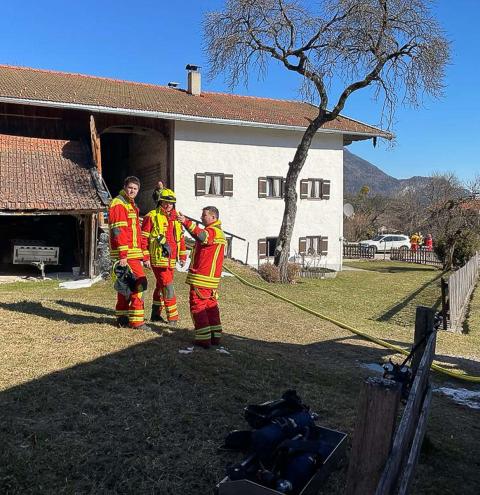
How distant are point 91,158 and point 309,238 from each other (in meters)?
10.3

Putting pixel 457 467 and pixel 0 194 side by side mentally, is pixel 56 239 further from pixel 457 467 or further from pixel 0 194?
pixel 457 467

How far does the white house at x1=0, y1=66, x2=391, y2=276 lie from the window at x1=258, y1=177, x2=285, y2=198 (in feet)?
0.14

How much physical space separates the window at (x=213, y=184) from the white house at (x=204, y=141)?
4 cm

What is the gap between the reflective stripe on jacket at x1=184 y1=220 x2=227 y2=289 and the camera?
19.2ft

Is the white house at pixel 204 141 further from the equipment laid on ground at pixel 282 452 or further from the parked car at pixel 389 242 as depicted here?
the parked car at pixel 389 242

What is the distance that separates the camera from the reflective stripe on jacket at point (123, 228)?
19.6 ft

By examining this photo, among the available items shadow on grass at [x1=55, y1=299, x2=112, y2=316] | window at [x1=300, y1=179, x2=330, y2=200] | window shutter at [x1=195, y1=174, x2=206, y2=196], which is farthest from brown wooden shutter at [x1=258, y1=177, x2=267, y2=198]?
shadow on grass at [x1=55, y1=299, x2=112, y2=316]

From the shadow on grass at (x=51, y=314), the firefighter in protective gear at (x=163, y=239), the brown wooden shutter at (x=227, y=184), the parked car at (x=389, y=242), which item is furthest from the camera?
the parked car at (x=389, y=242)

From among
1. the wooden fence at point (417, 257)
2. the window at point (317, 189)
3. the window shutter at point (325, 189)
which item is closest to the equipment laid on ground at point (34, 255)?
the window at point (317, 189)

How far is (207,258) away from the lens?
591 centimetres

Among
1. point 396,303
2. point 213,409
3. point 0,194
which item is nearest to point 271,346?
point 213,409

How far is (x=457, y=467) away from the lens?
11.8 ft

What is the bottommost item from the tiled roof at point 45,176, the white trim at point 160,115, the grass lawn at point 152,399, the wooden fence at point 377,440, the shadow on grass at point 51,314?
the grass lawn at point 152,399

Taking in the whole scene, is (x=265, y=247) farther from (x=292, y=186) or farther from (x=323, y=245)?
(x=292, y=186)
